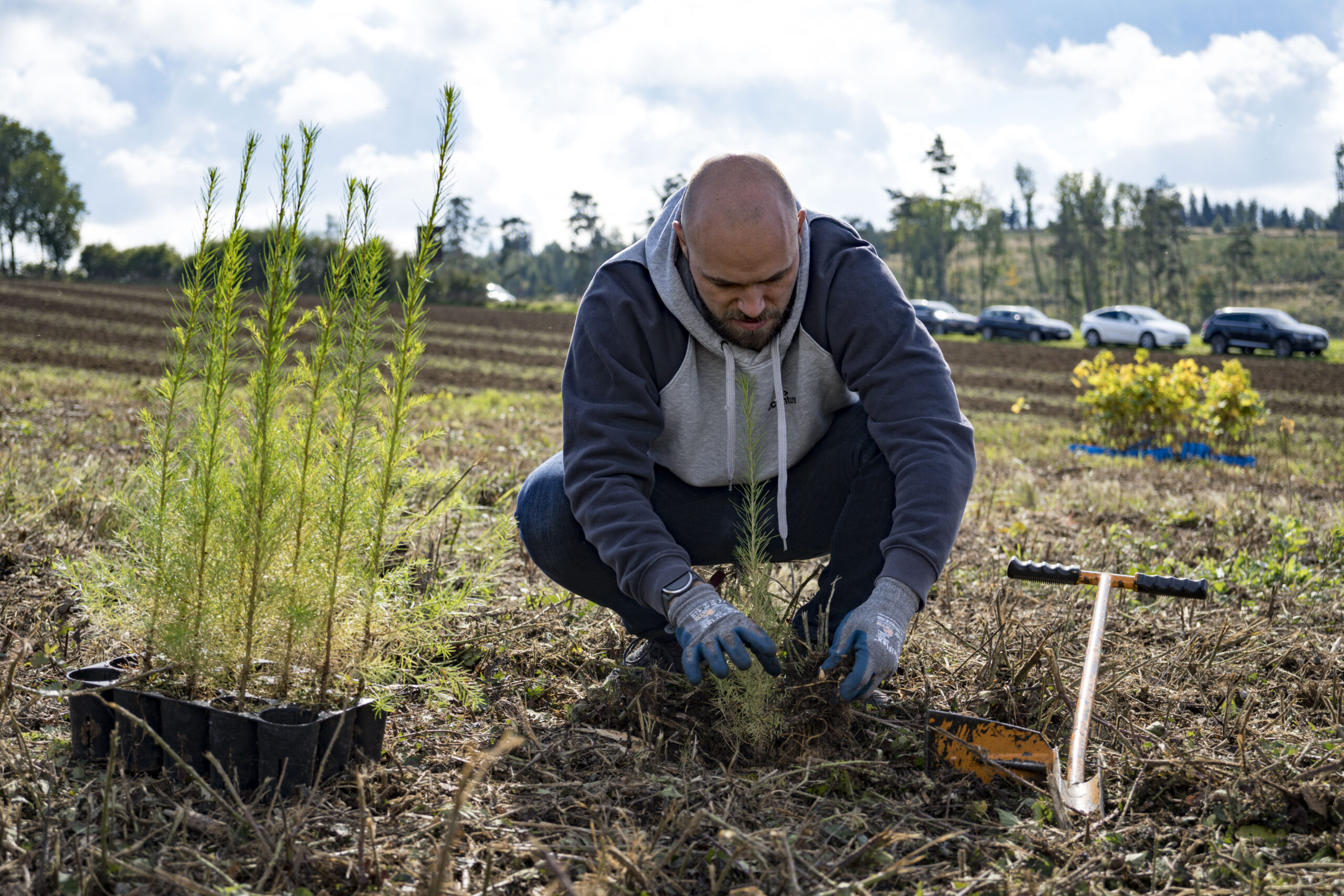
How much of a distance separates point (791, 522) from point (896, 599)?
27.5 inches

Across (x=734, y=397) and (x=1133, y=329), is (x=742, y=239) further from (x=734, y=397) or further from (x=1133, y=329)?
(x=1133, y=329)

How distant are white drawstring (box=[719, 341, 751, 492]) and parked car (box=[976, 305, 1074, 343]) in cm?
2743

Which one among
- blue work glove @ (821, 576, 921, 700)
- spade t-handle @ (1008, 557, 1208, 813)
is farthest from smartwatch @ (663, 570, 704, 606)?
spade t-handle @ (1008, 557, 1208, 813)

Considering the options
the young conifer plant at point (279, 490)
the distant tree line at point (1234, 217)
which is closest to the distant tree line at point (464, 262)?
the young conifer plant at point (279, 490)

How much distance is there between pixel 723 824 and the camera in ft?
5.24

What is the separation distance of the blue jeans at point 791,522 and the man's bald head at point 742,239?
1.58ft

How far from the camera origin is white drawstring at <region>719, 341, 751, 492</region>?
98.4 inches

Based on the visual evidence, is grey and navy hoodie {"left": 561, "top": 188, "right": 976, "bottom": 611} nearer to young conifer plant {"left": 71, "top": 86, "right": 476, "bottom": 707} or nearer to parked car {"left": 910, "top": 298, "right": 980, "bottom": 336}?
young conifer plant {"left": 71, "top": 86, "right": 476, "bottom": 707}

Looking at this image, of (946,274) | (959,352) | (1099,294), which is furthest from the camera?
(946,274)

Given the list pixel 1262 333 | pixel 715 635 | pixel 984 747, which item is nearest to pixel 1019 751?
pixel 984 747

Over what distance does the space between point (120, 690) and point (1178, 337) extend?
27302mm

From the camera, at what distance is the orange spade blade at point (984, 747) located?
1924 mm

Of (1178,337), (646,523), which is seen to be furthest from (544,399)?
(1178,337)

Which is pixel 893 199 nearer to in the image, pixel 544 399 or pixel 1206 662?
pixel 544 399
